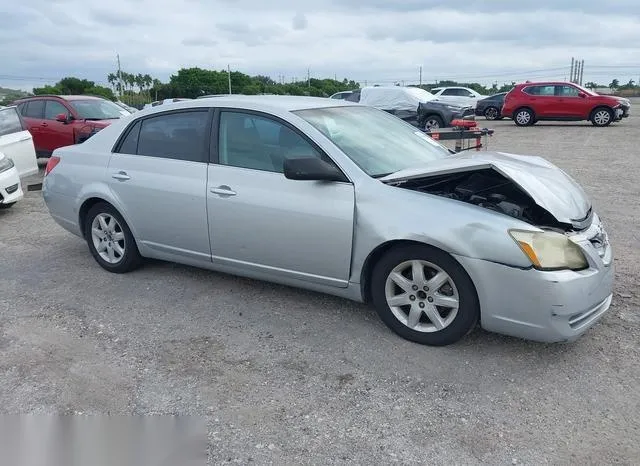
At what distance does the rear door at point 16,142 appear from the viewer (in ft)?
28.6

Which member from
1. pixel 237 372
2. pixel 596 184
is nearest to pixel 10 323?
pixel 237 372

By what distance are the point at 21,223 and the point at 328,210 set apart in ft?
17.7

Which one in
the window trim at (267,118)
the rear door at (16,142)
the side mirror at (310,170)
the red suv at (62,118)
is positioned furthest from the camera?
the red suv at (62,118)

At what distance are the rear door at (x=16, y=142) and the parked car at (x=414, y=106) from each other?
11.4m

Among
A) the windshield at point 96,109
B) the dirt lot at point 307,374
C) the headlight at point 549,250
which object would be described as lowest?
the dirt lot at point 307,374

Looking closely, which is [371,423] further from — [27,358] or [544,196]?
[27,358]

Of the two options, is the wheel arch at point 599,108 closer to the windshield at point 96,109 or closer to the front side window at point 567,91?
the front side window at point 567,91

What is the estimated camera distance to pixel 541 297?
321 cm

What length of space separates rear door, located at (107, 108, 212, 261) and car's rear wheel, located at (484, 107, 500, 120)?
23940 mm

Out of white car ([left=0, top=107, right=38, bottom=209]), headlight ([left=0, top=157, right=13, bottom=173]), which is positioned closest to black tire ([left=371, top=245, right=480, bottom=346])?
white car ([left=0, top=107, right=38, bottom=209])

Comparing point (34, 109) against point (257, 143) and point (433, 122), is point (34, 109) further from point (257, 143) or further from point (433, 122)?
point (433, 122)

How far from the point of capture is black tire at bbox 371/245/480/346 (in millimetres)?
3416

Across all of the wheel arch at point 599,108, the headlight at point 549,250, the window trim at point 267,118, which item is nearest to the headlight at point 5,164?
the window trim at point 267,118

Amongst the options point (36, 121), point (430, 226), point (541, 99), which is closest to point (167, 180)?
point (430, 226)
